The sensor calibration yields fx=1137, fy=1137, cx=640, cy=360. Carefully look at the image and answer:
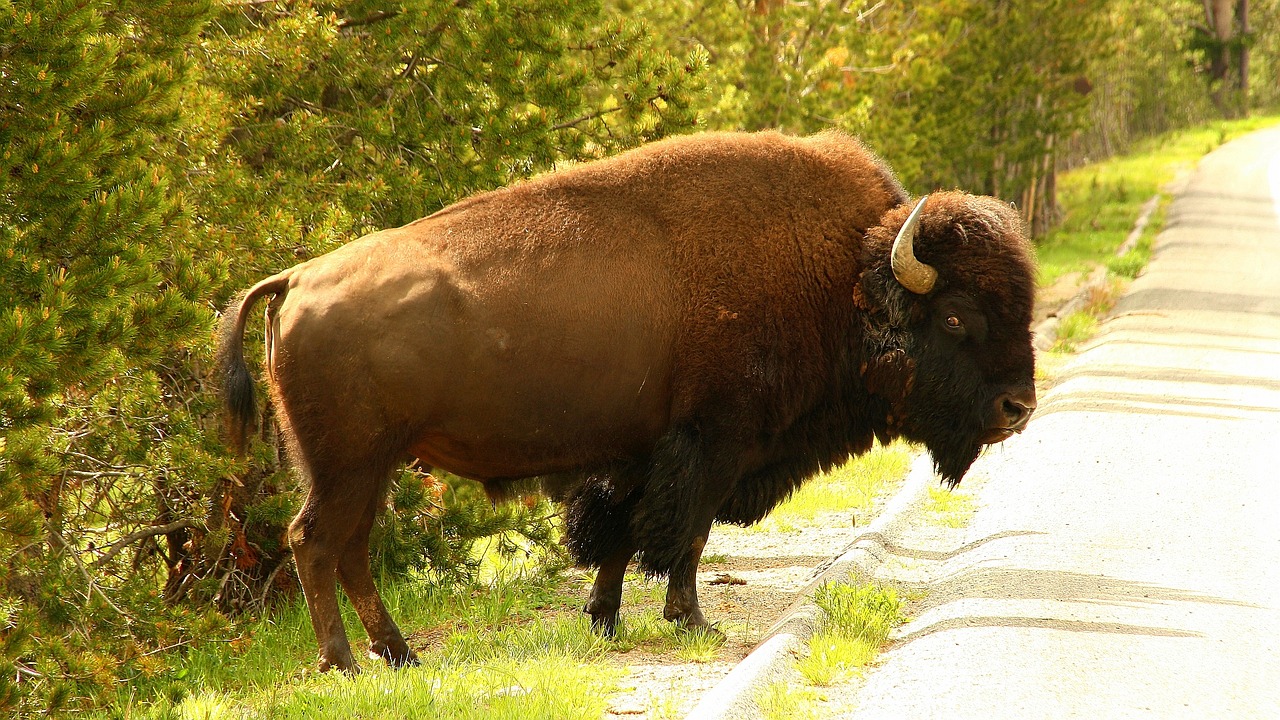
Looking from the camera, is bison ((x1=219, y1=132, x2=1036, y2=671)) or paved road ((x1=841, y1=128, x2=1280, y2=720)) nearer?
paved road ((x1=841, y1=128, x2=1280, y2=720))

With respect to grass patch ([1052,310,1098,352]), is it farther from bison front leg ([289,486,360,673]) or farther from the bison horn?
bison front leg ([289,486,360,673])

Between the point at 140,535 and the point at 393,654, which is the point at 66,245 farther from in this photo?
the point at 140,535

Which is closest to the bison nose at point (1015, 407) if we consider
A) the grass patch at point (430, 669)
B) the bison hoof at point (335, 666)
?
the grass patch at point (430, 669)

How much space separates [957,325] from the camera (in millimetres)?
5965

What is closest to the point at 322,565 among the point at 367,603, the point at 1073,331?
the point at 367,603

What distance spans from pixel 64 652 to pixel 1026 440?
7.20 meters

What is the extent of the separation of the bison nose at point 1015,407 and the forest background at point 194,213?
10.5 feet

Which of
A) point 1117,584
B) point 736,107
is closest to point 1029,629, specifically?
point 1117,584

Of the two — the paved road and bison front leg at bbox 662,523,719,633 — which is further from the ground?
bison front leg at bbox 662,523,719,633

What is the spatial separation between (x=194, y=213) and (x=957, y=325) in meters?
4.04

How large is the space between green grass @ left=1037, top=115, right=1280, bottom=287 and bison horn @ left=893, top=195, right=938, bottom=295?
11.8 metres

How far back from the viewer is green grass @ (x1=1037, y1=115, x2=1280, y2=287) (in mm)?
20188

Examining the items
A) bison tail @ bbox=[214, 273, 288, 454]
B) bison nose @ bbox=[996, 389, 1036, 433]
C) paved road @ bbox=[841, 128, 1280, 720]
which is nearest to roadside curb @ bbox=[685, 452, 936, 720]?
paved road @ bbox=[841, 128, 1280, 720]

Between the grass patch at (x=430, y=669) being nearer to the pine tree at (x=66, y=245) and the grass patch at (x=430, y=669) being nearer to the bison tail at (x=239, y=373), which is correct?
the pine tree at (x=66, y=245)
